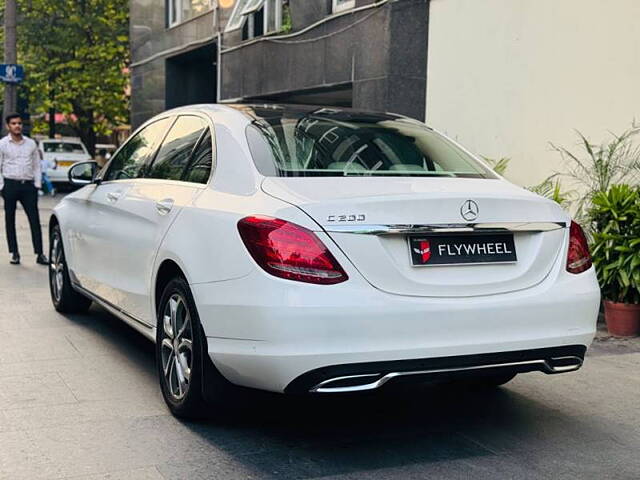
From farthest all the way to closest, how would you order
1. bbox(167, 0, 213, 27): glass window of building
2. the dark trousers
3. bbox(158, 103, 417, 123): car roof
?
1. bbox(167, 0, 213, 27): glass window of building
2. the dark trousers
3. bbox(158, 103, 417, 123): car roof

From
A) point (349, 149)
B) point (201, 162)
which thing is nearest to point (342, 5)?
point (201, 162)

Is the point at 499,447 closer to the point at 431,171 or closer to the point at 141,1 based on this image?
the point at 431,171

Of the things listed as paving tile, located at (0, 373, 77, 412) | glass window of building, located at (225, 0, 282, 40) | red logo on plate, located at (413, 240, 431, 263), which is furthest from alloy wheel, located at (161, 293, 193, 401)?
glass window of building, located at (225, 0, 282, 40)

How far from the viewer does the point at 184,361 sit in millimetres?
4492

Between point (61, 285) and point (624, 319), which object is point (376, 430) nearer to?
point (624, 319)

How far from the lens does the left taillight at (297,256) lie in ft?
12.4

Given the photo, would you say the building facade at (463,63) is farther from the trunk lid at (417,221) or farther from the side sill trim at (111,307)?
the side sill trim at (111,307)

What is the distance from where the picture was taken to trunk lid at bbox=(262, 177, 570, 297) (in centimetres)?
383

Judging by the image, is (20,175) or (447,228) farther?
(20,175)

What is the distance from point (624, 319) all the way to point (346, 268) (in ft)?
13.0

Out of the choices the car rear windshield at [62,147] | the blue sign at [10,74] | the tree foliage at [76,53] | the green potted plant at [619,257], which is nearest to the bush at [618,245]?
the green potted plant at [619,257]

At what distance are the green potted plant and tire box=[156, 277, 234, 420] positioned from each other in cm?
378

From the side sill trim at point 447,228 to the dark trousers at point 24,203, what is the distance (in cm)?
778

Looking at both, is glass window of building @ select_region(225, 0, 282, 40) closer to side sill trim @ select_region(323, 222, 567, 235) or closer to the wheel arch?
the wheel arch
